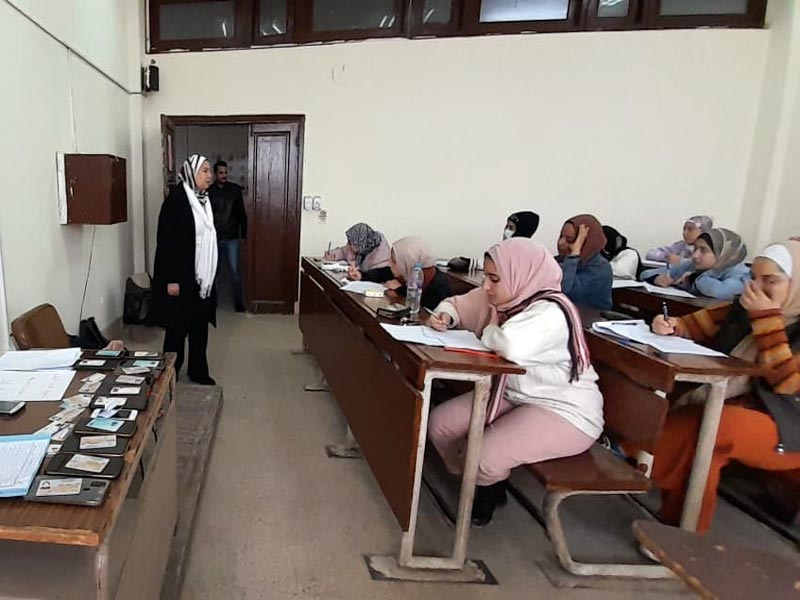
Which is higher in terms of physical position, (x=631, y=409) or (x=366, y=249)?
(x=366, y=249)

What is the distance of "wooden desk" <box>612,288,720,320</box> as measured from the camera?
2.90 meters

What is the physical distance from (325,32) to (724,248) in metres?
4.05

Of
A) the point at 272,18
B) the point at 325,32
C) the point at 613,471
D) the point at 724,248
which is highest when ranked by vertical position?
the point at 272,18

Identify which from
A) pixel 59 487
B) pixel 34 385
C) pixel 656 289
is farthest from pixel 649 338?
pixel 34 385

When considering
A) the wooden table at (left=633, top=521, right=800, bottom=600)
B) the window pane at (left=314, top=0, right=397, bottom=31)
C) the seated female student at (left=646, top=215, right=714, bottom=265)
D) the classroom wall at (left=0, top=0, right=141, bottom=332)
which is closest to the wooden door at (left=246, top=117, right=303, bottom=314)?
the window pane at (left=314, top=0, right=397, bottom=31)

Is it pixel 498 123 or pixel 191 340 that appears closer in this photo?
pixel 191 340

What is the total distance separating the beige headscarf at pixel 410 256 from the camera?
117 inches

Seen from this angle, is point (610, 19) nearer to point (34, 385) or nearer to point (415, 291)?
point (415, 291)

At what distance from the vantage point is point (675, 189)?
5.07m

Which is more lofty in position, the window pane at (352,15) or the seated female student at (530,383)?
the window pane at (352,15)

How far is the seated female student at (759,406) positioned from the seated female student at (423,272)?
→ 3.93 ft

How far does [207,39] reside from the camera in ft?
16.6

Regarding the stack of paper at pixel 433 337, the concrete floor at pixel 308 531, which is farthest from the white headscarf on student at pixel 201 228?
the stack of paper at pixel 433 337

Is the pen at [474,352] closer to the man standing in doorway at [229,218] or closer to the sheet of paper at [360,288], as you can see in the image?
the sheet of paper at [360,288]
